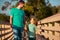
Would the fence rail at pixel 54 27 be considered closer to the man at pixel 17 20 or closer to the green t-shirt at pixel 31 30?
the green t-shirt at pixel 31 30

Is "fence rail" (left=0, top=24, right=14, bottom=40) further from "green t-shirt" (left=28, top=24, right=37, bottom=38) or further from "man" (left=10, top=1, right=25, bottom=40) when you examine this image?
"green t-shirt" (left=28, top=24, right=37, bottom=38)

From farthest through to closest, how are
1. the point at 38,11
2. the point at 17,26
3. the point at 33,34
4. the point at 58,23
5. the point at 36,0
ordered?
the point at 36,0, the point at 38,11, the point at 33,34, the point at 17,26, the point at 58,23

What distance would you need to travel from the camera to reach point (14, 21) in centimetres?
710

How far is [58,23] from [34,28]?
2.72 meters

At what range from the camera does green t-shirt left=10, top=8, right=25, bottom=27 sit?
7070 mm

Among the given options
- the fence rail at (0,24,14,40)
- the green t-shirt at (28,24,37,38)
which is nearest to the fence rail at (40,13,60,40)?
the green t-shirt at (28,24,37,38)

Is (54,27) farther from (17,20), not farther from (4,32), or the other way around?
(4,32)

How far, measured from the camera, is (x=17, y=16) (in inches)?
282

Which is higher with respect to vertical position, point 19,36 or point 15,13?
point 15,13

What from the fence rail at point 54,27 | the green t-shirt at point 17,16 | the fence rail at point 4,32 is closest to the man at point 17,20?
the green t-shirt at point 17,16

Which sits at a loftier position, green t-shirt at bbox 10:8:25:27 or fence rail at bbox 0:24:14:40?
green t-shirt at bbox 10:8:25:27

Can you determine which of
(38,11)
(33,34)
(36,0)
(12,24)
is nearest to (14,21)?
(12,24)

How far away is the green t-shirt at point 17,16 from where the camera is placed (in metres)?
7.07

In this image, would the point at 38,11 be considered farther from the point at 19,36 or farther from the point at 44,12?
Answer: the point at 19,36
